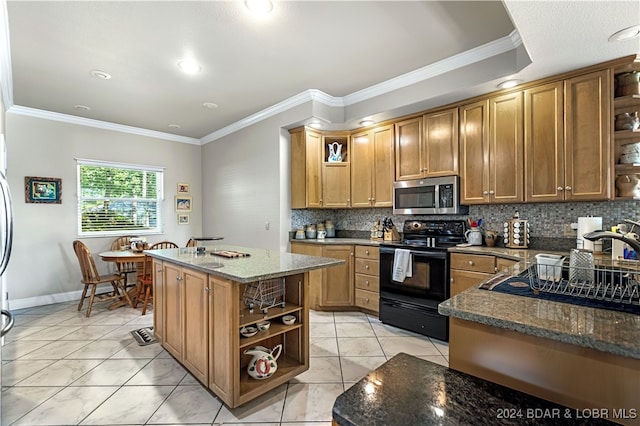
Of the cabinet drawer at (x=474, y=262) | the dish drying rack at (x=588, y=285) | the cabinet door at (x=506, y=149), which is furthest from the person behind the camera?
the cabinet door at (x=506, y=149)

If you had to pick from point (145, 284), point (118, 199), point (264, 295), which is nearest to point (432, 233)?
point (264, 295)

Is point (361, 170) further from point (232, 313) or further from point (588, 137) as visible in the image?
point (232, 313)

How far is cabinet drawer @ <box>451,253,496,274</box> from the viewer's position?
2574 mm

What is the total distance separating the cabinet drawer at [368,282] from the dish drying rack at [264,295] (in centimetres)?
157

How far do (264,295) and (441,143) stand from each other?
247 cm

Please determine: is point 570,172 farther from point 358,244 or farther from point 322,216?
point 322,216

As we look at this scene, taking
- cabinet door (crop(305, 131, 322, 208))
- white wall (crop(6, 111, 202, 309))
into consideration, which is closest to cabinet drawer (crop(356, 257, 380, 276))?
cabinet door (crop(305, 131, 322, 208))

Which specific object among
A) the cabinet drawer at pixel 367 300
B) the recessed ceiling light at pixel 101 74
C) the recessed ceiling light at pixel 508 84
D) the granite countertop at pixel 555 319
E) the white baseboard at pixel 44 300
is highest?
the recessed ceiling light at pixel 101 74

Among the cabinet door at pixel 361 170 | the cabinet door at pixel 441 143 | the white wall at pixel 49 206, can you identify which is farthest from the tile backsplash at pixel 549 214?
the white wall at pixel 49 206

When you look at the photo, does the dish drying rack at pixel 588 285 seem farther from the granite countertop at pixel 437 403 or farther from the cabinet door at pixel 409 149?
the cabinet door at pixel 409 149

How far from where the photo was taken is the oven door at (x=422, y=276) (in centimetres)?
284

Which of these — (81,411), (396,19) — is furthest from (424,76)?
(81,411)

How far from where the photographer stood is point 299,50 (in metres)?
2.62

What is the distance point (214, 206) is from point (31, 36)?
10.7 feet
